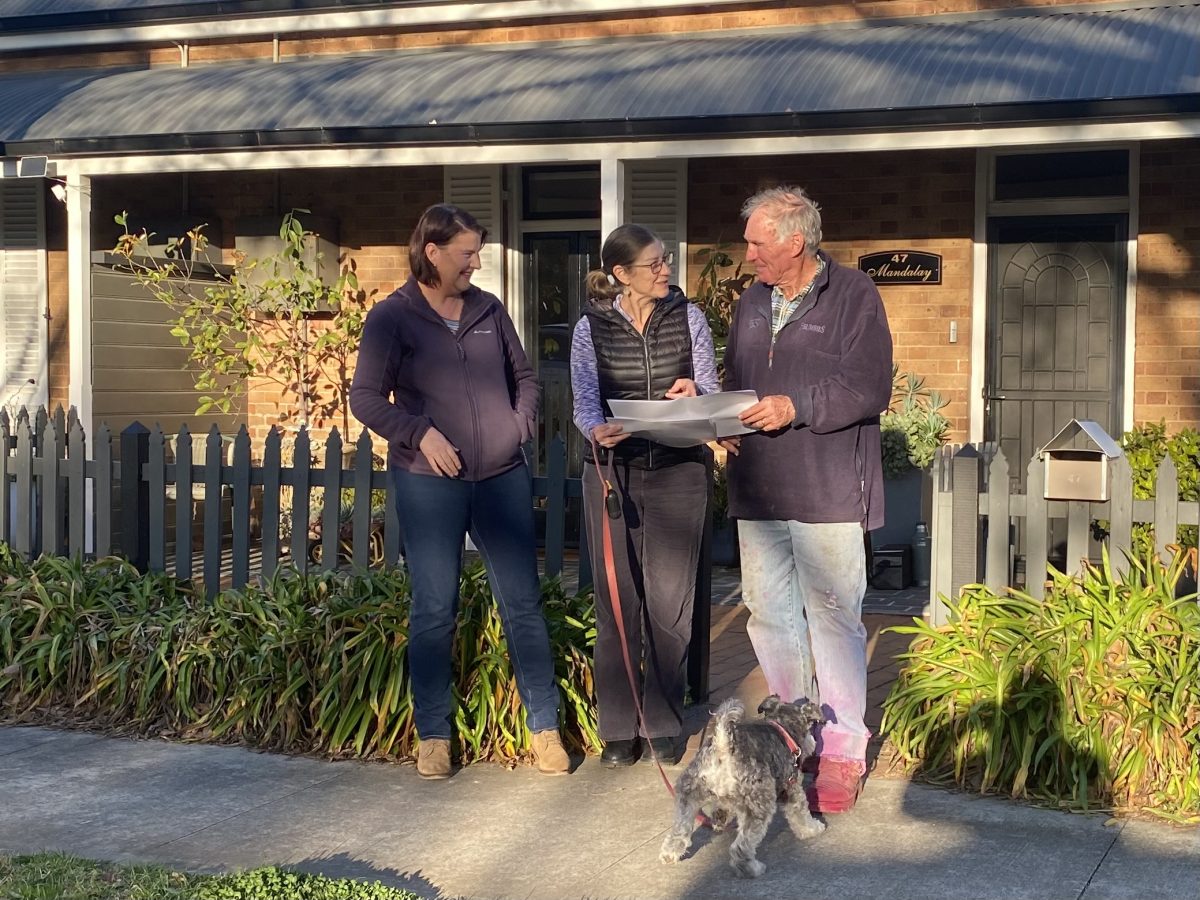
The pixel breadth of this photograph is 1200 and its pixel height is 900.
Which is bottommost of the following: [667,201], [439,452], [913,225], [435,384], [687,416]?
[439,452]

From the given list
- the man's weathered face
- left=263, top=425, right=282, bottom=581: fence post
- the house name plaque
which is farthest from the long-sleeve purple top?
the house name plaque

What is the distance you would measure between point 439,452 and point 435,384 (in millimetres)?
315

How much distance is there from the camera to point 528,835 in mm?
4859

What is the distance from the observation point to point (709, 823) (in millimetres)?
4668

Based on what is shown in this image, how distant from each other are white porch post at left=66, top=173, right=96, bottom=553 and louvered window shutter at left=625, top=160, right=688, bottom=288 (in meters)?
3.74

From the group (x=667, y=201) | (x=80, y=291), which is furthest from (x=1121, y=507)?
(x=80, y=291)

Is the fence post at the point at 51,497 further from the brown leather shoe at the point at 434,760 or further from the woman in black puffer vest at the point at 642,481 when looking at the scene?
the woman in black puffer vest at the point at 642,481

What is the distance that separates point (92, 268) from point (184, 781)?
6.45m

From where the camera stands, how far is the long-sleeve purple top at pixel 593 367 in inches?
211

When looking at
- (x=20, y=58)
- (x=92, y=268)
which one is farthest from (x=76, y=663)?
(x=20, y=58)

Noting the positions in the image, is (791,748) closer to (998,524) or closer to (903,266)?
(998,524)

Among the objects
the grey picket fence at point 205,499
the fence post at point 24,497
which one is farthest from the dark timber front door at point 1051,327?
the fence post at point 24,497

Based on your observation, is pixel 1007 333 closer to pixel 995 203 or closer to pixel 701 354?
pixel 995 203

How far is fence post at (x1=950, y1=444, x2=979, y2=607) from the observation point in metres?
5.59
